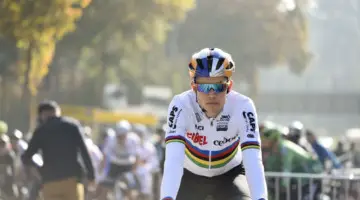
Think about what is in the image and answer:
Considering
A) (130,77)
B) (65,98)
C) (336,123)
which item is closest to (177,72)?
(130,77)

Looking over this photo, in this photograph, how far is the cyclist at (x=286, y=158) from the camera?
1160 cm

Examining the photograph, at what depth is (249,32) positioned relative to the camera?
→ 59344 millimetres

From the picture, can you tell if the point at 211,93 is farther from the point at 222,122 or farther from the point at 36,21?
the point at 36,21

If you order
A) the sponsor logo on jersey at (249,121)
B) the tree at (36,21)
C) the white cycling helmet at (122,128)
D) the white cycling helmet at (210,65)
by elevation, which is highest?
the tree at (36,21)

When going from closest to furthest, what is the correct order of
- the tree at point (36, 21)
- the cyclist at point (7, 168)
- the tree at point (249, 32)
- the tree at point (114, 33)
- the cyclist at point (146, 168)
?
the cyclist at point (7, 168), the cyclist at point (146, 168), the tree at point (36, 21), the tree at point (114, 33), the tree at point (249, 32)

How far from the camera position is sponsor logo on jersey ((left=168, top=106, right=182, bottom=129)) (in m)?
6.32

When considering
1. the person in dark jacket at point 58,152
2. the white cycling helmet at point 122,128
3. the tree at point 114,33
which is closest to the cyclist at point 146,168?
the white cycling helmet at point 122,128

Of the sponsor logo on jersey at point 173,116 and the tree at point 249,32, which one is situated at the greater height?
the tree at point 249,32

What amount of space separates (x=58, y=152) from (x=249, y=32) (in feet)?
160

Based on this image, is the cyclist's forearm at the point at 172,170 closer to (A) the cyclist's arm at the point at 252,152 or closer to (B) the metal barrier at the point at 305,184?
(A) the cyclist's arm at the point at 252,152

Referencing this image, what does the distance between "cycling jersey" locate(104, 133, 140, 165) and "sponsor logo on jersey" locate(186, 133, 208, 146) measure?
1082 centimetres

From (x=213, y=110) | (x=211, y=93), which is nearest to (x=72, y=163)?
(x=213, y=110)

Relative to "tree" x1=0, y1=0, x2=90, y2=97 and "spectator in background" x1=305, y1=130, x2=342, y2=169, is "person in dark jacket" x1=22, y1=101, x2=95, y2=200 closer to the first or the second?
"spectator in background" x1=305, y1=130, x2=342, y2=169

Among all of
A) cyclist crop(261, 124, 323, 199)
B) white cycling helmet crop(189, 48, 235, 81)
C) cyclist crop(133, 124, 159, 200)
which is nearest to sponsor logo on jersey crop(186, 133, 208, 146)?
white cycling helmet crop(189, 48, 235, 81)
